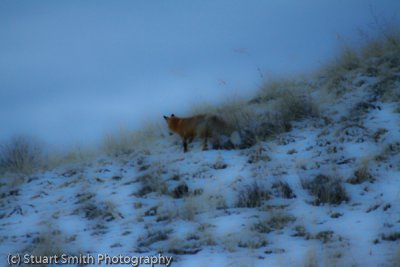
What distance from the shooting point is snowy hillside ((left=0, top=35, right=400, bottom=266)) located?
5.79 m

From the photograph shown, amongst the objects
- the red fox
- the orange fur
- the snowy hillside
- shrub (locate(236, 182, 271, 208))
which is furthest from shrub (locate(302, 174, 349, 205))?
the orange fur

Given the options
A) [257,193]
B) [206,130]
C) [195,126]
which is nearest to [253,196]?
[257,193]

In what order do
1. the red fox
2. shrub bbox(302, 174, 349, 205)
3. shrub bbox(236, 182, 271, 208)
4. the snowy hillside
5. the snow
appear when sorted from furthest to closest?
the red fox < shrub bbox(236, 182, 271, 208) < shrub bbox(302, 174, 349, 205) < the snowy hillside < the snow

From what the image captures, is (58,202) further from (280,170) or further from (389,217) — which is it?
(389,217)

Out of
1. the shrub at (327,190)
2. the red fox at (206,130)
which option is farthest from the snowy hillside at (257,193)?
the red fox at (206,130)

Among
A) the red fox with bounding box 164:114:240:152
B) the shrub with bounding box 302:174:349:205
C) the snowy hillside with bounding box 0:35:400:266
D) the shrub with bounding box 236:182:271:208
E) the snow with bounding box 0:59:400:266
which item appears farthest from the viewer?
the red fox with bounding box 164:114:240:152

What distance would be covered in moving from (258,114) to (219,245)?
5606 millimetres

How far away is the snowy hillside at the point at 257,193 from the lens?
19.0 ft

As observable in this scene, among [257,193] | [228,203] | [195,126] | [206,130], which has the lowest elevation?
[228,203]

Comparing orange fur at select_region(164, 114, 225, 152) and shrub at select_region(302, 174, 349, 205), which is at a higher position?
orange fur at select_region(164, 114, 225, 152)

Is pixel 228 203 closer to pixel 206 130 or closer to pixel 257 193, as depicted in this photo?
pixel 257 193

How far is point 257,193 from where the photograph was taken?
740 centimetres

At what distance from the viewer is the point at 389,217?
6.02 metres

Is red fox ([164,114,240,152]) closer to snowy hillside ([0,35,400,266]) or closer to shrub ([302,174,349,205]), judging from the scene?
snowy hillside ([0,35,400,266])
